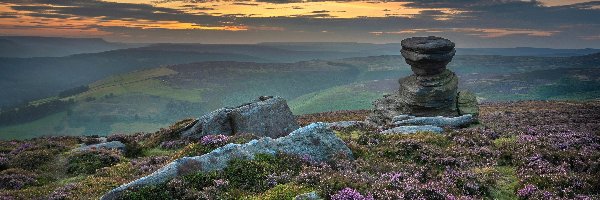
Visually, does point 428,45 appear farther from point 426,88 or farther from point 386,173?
point 386,173

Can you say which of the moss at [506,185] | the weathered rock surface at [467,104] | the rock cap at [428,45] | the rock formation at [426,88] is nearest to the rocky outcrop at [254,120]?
the rock formation at [426,88]

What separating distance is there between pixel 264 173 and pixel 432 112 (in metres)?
35.3

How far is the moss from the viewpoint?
14.3 m

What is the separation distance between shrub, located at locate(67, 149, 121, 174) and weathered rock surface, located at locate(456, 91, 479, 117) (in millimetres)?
33636

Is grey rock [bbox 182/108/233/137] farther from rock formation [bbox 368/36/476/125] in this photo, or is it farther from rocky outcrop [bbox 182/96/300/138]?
rock formation [bbox 368/36/476/125]

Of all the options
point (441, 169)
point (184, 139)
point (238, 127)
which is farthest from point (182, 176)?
point (184, 139)

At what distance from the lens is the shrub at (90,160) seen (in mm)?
26109

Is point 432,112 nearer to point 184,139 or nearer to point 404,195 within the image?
point 184,139

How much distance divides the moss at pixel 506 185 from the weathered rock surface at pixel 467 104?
2833 cm

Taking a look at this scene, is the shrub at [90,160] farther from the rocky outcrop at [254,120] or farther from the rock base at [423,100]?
the rock base at [423,100]

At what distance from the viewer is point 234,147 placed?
614 inches

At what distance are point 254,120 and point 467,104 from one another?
26.5 meters

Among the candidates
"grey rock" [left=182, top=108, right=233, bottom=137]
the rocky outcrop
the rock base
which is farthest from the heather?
the rock base

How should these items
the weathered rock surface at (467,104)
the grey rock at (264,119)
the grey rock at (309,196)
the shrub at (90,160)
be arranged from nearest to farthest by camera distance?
the grey rock at (309,196) < the shrub at (90,160) < the grey rock at (264,119) < the weathered rock surface at (467,104)
